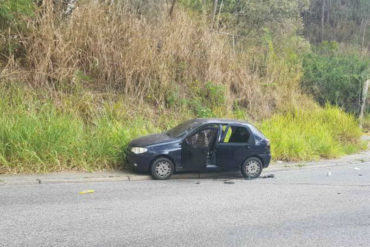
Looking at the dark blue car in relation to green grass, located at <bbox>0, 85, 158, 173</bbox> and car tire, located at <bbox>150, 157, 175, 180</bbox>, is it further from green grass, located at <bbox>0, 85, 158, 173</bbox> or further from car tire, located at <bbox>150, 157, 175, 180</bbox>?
green grass, located at <bbox>0, 85, 158, 173</bbox>

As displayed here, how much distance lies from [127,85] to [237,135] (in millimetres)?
5642

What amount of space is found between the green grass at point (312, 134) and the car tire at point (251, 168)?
10.3 ft

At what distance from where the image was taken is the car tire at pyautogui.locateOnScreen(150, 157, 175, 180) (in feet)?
34.6

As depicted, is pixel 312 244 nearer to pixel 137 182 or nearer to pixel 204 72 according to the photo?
pixel 137 182

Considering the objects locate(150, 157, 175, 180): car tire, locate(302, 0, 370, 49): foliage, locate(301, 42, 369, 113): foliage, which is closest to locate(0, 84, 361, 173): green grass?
locate(150, 157, 175, 180): car tire

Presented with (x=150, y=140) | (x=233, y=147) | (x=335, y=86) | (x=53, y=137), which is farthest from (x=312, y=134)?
(x=53, y=137)

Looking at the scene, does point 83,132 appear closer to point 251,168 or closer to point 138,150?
point 138,150

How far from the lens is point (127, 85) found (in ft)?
51.0

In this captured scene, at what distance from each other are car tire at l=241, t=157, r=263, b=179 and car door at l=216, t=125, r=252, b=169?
16cm

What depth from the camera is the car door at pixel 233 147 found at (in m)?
11.1

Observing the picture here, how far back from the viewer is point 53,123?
11422mm

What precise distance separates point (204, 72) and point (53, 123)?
28.1 feet

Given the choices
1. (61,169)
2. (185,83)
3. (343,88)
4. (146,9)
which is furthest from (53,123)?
(343,88)

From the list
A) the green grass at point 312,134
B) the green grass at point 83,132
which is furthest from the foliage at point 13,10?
the green grass at point 312,134
